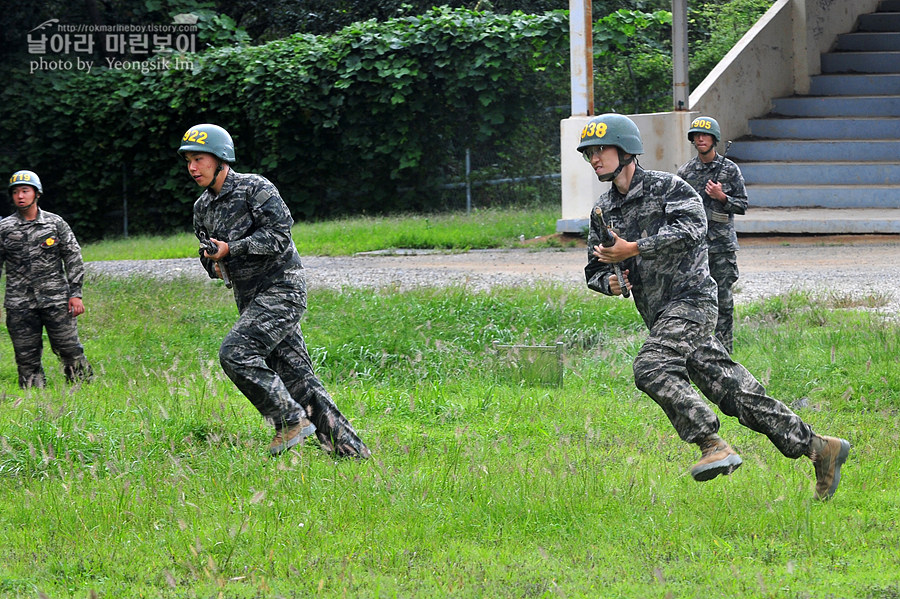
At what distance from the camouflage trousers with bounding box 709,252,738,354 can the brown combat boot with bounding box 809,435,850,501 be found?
3.48m

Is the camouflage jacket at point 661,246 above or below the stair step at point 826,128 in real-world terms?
below

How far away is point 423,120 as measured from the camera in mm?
22297

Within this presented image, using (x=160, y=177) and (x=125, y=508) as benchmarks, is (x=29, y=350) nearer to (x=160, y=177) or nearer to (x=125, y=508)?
(x=125, y=508)

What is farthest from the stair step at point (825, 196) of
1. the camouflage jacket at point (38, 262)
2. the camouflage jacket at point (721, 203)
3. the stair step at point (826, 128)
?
the camouflage jacket at point (38, 262)

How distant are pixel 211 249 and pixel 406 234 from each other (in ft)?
39.4

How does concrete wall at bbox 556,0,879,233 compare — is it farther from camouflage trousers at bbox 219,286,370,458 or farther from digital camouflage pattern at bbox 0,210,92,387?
camouflage trousers at bbox 219,286,370,458

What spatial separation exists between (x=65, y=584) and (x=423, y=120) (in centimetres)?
1833

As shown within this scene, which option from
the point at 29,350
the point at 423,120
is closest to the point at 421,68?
the point at 423,120

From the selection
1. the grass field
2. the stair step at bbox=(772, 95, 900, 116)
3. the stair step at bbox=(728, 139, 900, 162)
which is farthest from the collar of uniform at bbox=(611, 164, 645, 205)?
the stair step at bbox=(772, 95, 900, 116)

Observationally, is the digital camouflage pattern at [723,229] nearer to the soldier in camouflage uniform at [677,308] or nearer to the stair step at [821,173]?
the soldier in camouflage uniform at [677,308]

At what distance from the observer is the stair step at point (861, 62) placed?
19.5m

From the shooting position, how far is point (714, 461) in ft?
16.5

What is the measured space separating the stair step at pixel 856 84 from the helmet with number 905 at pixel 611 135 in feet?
49.3

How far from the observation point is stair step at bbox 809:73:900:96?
1892 cm
